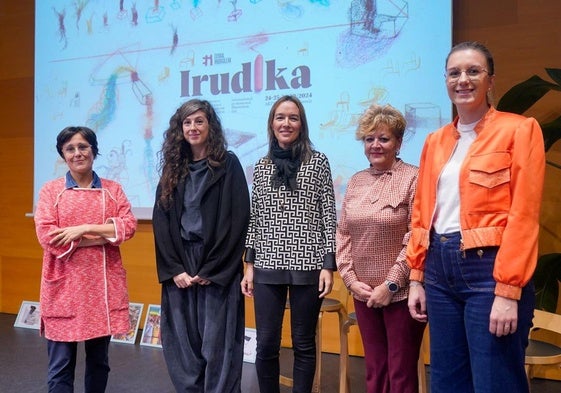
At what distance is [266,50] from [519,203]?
8.15 feet

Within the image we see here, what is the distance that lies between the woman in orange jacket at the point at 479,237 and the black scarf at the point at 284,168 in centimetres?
67

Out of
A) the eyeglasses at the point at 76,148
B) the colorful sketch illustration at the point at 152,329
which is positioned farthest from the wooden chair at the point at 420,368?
the colorful sketch illustration at the point at 152,329

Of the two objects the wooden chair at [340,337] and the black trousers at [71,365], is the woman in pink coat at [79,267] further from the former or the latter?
the wooden chair at [340,337]

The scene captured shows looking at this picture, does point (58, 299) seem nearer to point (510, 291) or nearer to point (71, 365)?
point (71, 365)

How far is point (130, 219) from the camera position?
232 cm

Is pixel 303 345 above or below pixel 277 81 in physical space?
below

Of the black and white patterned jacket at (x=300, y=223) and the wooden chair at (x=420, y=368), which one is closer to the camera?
the black and white patterned jacket at (x=300, y=223)

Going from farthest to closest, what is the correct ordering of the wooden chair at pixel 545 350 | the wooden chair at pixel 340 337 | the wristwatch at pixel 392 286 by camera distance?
the wooden chair at pixel 340 337 < the wooden chair at pixel 545 350 < the wristwatch at pixel 392 286

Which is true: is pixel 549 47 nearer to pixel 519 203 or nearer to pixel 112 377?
pixel 519 203

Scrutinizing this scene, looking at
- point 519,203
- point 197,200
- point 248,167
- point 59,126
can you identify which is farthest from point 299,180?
point 59,126

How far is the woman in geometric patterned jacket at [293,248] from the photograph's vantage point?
208cm

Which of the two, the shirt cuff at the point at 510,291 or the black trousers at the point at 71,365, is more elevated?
the shirt cuff at the point at 510,291

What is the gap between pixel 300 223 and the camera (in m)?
2.10

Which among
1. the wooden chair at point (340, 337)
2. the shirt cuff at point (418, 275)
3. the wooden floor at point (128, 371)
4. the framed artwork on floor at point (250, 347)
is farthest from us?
the framed artwork on floor at point (250, 347)
